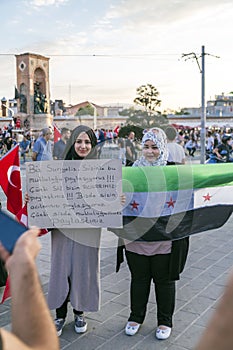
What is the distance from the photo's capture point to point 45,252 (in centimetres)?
554

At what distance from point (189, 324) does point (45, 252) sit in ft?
8.54

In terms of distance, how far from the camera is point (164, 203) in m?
3.48

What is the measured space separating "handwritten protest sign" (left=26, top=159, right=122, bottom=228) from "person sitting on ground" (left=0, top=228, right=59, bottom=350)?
203cm

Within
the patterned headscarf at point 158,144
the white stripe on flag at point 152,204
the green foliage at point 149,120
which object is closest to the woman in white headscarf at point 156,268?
the patterned headscarf at point 158,144

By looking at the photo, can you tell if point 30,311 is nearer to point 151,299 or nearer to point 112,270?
point 151,299

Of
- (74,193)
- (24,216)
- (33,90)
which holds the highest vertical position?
(33,90)

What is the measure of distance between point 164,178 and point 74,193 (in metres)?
0.81

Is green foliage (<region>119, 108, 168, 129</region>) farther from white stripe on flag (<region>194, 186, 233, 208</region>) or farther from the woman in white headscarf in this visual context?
the woman in white headscarf

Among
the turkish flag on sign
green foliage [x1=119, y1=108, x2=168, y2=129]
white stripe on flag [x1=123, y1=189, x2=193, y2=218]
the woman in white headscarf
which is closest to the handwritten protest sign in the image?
white stripe on flag [x1=123, y1=189, x2=193, y2=218]

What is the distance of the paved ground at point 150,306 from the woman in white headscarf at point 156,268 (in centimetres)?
13

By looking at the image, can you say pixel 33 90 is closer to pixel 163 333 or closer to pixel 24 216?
pixel 24 216

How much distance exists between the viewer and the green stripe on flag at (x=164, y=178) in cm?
342

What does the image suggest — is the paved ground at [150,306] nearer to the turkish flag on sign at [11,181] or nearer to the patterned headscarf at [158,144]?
the turkish flag on sign at [11,181]

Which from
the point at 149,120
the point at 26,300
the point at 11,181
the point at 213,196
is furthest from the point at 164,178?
the point at 149,120
